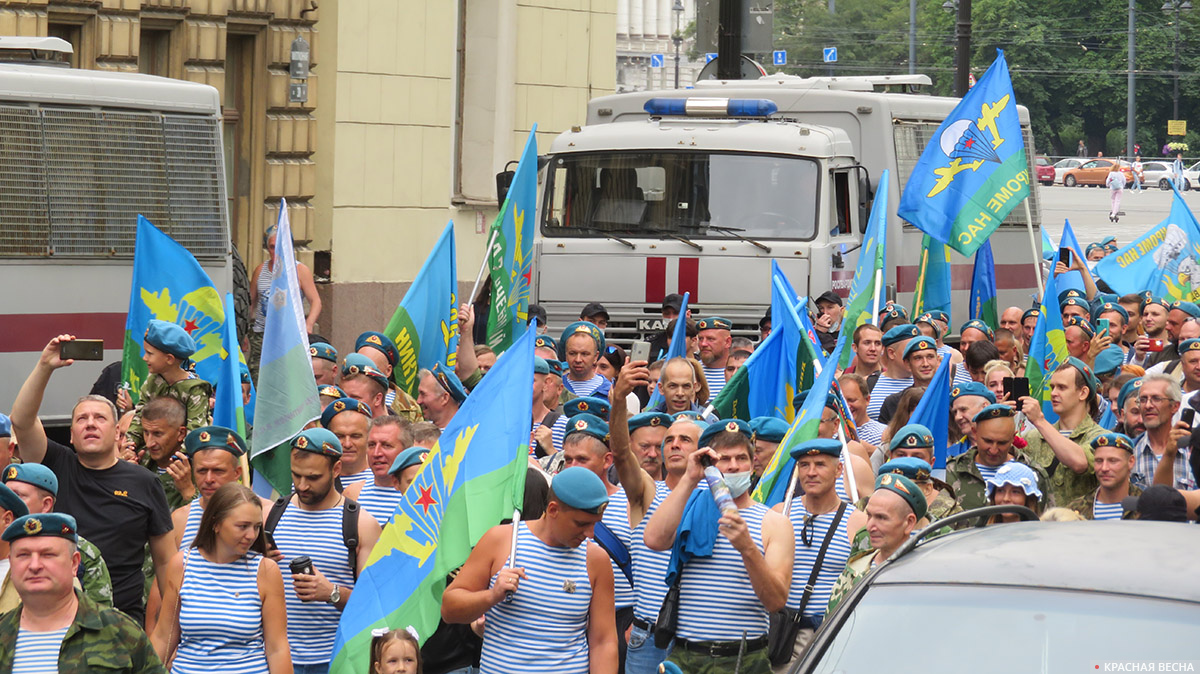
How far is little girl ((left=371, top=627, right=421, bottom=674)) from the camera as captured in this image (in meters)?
5.92

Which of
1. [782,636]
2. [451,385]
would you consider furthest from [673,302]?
[782,636]

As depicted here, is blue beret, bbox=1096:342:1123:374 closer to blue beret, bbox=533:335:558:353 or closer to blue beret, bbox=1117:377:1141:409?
blue beret, bbox=1117:377:1141:409

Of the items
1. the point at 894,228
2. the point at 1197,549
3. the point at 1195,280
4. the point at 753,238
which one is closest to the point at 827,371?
the point at 1197,549

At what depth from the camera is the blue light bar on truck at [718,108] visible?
15062mm

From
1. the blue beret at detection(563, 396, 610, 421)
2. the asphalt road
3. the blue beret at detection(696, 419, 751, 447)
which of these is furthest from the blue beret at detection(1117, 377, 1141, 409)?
the asphalt road

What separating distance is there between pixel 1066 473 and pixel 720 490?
322 centimetres

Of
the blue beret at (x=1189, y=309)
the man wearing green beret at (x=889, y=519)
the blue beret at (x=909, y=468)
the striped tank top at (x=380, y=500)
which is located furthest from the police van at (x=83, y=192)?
the blue beret at (x=1189, y=309)

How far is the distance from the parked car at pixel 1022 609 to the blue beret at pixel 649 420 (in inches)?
120

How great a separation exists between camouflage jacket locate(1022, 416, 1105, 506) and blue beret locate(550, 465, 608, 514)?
3095 mm

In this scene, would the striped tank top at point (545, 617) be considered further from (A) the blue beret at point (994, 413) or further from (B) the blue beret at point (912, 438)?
(A) the blue beret at point (994, 413)

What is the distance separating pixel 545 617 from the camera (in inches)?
242

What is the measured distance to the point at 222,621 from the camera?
6.07 m

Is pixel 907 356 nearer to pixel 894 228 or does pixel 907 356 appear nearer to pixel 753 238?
pixel 753 238

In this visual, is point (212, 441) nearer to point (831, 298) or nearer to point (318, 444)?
point (318, 444)
